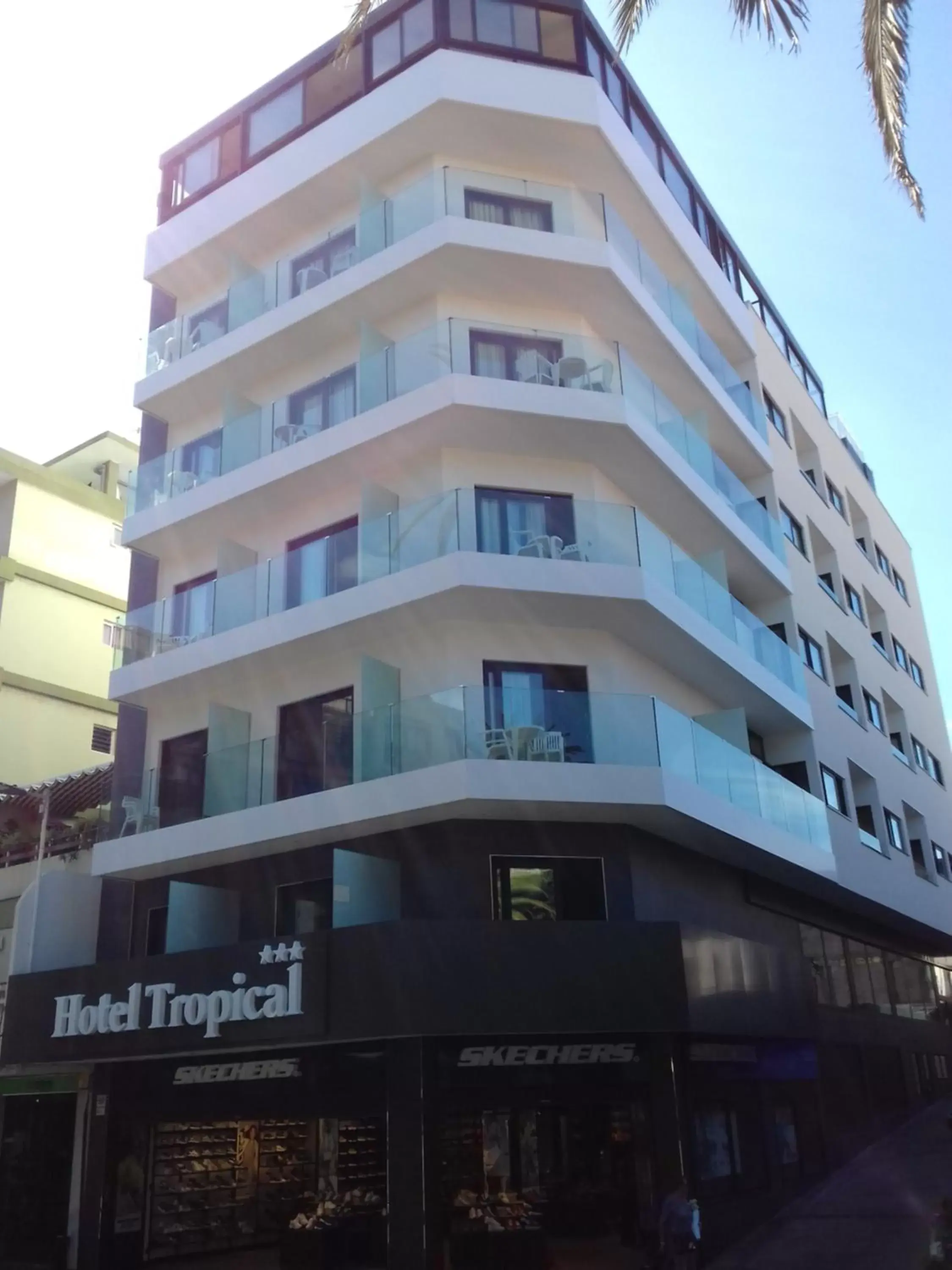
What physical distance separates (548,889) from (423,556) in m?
5.14

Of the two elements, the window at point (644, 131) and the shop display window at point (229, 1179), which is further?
the window at point (644, 131)

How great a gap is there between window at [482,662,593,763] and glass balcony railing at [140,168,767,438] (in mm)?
8340

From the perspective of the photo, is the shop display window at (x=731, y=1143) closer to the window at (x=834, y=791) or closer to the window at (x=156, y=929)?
the window at (x=834, y=791)

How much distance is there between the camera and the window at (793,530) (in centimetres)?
2608

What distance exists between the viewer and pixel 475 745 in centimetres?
1508

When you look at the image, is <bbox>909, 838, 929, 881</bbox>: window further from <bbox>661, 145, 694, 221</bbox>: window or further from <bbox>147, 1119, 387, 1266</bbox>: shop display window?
<bbox>147, 1119, 387, 1266</bbox>: shop display window

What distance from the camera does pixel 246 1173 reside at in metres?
18.1

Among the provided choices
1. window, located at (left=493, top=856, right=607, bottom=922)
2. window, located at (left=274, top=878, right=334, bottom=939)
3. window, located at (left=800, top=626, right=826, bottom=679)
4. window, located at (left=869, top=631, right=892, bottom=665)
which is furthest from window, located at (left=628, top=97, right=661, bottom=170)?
window, located at (left=869, top=631, right=892, bottom=665)

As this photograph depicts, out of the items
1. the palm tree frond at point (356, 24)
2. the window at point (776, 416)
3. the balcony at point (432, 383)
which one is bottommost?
the palm tree frond at point (356, 24)

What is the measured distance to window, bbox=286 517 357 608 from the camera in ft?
56.9

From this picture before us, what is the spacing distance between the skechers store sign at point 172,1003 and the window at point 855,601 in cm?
2081

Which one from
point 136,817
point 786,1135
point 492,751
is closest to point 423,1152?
point 492,751

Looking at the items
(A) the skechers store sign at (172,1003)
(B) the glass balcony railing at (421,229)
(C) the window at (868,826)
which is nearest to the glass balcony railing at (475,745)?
(A) the skechers store sign at (172,1003)

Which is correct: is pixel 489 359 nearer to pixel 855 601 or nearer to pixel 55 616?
pixel 55 616
